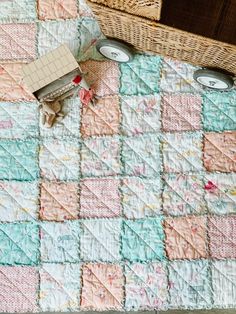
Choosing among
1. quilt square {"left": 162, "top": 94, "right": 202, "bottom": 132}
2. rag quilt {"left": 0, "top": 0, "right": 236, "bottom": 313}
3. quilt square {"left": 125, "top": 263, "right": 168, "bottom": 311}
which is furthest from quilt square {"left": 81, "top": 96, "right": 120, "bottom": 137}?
quilt square {"left": 125, "top": 263, "right": 168, "bottom": 311}

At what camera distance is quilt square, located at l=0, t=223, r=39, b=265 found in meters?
1.21

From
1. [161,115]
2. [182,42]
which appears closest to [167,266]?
[161,115]

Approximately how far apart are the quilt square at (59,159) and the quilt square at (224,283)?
1.31ft

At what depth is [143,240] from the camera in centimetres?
120

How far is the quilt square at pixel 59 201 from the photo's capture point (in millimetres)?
1226

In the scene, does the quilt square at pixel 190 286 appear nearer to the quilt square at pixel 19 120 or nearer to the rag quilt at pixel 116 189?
the rag quilt at pixel 116 189

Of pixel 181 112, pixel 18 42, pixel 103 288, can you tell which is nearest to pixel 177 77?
pixel 181 112

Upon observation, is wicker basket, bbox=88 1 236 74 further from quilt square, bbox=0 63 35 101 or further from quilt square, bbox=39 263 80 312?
quilt square, bbox=39 263 80 312

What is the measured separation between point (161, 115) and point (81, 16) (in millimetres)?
327

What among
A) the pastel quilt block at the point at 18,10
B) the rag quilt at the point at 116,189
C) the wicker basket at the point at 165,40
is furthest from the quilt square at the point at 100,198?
the pastel quilt block at the point at 18,10

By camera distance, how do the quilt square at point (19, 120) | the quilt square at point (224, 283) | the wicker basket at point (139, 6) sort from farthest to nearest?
the quilt square at point (19, 120)
the quilt square at point (224, 283)
the wicker basket at point (139, 6)

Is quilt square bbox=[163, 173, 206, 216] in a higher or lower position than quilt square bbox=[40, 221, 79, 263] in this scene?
higher

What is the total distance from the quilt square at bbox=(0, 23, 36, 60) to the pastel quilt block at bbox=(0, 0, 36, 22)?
0.02 m

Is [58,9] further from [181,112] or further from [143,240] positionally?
[143,240]
